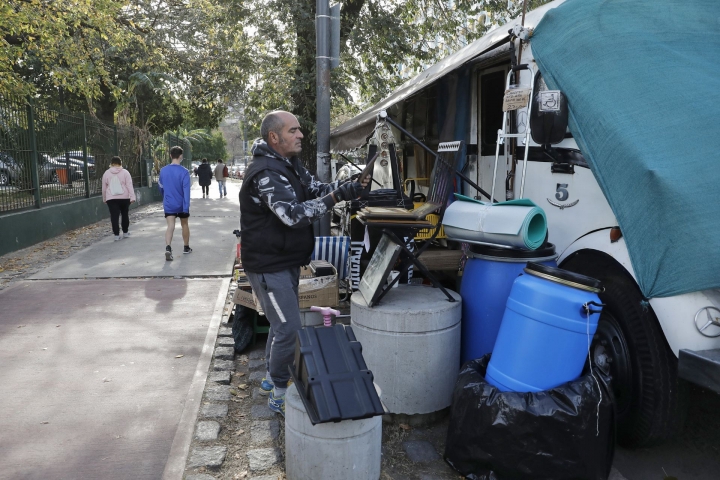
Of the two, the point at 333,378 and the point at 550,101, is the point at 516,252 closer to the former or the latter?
the point at 550,101

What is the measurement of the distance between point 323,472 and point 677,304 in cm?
202

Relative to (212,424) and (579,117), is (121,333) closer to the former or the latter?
(212,424)

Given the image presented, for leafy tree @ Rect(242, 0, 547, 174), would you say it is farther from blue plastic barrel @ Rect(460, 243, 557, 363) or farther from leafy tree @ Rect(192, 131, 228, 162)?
leafy tree @ Rect(192, 131, 228, 162)

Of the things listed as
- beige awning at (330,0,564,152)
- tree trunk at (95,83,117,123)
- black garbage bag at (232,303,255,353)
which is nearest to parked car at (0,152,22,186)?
beige awning at (330,0,564,152)

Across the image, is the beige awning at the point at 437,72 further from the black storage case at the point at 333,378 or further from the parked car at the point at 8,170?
the parked car at the point at 8,170

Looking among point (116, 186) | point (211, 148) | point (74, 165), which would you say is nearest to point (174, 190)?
point (116, 186)

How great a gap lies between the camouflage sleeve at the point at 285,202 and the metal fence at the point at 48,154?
26.9ft

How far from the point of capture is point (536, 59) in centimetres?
391

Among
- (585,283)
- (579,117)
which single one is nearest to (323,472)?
(585,283)

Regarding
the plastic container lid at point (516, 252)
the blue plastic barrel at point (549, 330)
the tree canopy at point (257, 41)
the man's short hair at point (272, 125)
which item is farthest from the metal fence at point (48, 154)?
the blue plastic barrel at point (549, 330)

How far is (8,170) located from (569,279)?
33.4 feet

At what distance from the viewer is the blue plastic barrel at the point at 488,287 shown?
3.67 m

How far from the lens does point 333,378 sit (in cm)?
281

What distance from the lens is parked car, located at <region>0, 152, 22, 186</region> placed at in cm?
958
